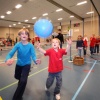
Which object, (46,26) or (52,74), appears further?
(46,26)

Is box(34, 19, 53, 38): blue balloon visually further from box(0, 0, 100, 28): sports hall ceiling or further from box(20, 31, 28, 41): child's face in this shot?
box(0, 0, 100, 28): sports hall ceiling

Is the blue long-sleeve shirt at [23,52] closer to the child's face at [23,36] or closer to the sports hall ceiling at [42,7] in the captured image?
the child's face at [23,36]

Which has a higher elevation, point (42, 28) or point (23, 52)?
point (42, 28)

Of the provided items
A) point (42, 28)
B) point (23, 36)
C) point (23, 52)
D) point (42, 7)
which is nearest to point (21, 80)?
point (23, 52)

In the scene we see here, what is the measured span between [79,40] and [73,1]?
24.4 ft

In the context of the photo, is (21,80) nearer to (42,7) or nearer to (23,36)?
A: (23,36)

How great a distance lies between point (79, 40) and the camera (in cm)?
855

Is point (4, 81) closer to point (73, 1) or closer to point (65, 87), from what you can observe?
point (65, 87)

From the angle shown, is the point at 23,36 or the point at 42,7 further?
the point at 42,7

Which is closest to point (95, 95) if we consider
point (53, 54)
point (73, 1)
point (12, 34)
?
point (53, 54)

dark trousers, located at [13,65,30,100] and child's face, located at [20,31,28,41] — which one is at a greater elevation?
child's face, located at [20,31,28,41]

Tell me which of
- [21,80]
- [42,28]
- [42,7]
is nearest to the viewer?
[21,80]

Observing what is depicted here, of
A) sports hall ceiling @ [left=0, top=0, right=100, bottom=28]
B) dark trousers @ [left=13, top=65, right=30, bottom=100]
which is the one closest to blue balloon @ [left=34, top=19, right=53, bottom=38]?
dark trousers @ [left=13, top=65, right=30, bottom=100]

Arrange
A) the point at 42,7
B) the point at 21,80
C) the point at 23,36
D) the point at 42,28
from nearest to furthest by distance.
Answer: the point at 21,80
the point at 23,36
the point at 42,28
the point at 42,7
